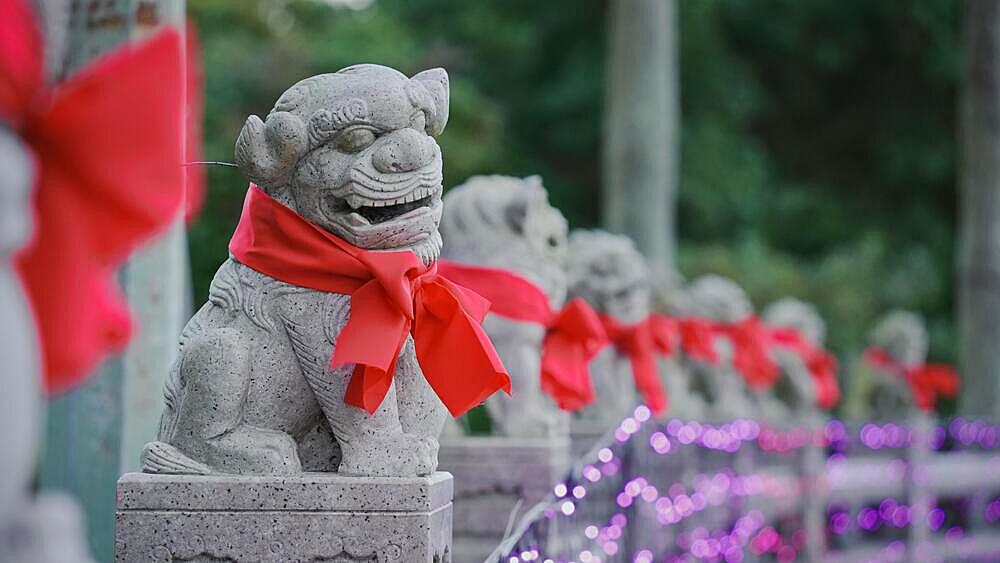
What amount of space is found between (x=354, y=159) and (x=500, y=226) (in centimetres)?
214

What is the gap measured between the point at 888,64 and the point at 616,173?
9.96 meters

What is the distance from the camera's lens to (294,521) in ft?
11.9

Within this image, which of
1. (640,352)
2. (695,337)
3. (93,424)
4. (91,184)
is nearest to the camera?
(91,184)

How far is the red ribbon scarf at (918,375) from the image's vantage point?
12.1m

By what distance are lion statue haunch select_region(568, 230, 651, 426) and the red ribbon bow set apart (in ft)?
7.13

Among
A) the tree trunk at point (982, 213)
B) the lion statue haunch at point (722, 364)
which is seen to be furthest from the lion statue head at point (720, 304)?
the tree trunk at point (982, 213)

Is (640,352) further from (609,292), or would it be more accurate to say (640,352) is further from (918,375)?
(918,375)

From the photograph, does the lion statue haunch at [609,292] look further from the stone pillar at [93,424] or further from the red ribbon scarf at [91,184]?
the red ribbon scarf at [91,184]

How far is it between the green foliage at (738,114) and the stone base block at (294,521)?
40.9ft

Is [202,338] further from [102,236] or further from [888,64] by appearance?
[888,64]

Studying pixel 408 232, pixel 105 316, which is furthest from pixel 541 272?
pixel 105 316

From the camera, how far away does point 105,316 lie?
223 cm

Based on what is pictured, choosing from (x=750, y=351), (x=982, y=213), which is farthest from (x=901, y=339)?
(x=750, y=351)

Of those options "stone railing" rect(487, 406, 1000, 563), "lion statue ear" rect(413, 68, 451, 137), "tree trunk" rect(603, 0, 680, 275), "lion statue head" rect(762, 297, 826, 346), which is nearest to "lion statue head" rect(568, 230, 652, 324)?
"stone railing" rect(487, 406, 1000, 563)
